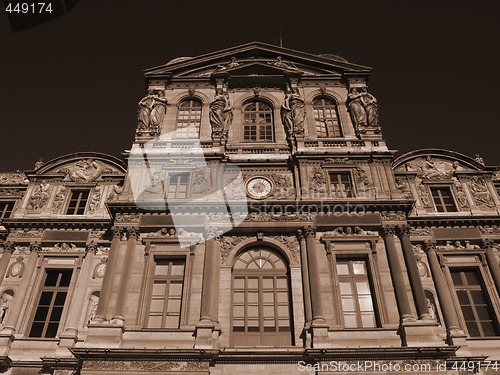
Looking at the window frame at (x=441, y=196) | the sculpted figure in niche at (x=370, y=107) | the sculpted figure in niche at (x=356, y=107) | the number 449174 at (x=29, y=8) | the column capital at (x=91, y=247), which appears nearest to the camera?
the number 449174 at (x=29, y=8)

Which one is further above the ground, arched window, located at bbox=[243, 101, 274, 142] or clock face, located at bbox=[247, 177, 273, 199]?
arched window, located at bbox=[243, 101, 274, 142]

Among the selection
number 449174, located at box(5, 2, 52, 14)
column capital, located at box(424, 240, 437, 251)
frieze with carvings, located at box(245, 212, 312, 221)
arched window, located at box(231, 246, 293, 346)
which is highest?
number 449174, located at box(5, 2, 52, 14)

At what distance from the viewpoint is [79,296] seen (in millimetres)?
20438

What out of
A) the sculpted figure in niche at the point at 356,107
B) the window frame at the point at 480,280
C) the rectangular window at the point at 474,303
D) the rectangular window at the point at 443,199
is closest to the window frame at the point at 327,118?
the sculpted figure in niche at the point at 356,107

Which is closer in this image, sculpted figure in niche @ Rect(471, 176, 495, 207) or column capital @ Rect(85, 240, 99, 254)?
column capital @ Rect(85, 240, 99, 254)

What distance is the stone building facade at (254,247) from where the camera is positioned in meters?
17.2

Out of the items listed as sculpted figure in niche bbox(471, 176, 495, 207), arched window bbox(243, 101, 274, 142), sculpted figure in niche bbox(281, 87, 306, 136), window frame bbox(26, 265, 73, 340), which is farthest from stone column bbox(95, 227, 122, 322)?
sculpted figure in niche bbox(471, 176, 495, 207)

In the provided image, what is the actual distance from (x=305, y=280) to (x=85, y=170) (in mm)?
13732

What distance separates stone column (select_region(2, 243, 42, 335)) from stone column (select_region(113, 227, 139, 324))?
199 inches

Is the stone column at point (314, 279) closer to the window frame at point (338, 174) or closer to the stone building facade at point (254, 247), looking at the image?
the stone building facade at point (254, 247)

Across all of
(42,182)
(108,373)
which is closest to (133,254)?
(108,373)

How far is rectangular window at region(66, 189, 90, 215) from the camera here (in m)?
23.8

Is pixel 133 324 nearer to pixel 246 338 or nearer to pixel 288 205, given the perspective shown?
pixel 246 338

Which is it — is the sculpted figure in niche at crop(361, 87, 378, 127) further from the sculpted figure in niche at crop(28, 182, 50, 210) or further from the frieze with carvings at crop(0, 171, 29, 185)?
the frieze with carvings at crop(0, 171, 29, 185)
